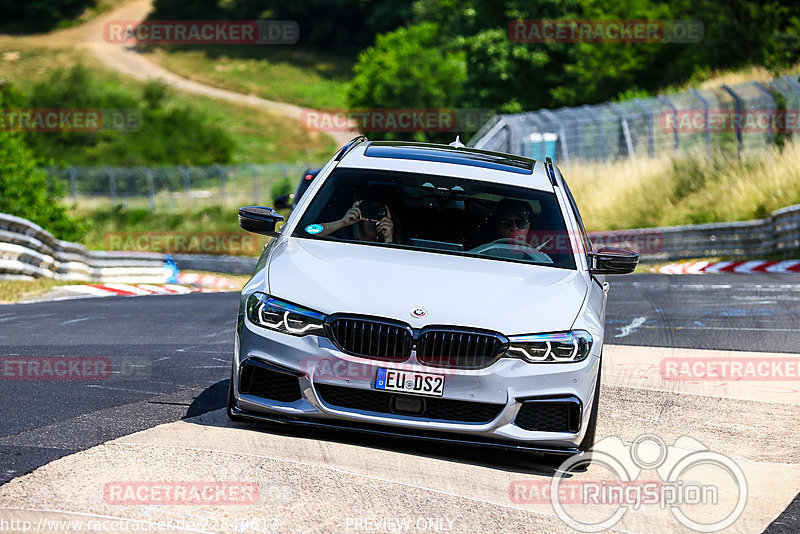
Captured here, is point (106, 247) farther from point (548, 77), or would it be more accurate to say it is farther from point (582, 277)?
point (582, 277)

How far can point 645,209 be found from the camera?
1061 inches

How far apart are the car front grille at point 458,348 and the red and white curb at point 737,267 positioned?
14134 millimetres

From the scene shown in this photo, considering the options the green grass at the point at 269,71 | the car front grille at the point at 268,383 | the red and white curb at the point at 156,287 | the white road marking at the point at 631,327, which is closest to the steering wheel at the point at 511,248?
the car front grille at the point at 268,383

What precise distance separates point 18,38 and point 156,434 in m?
109

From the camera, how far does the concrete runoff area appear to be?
5.03 meters

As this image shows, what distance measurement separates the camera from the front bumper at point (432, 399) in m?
6.20

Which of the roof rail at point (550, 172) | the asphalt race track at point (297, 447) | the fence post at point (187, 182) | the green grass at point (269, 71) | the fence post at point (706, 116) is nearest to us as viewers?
the asphalt race track at point (297, 447)

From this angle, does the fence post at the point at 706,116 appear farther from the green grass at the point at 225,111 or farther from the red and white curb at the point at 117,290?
the green grass at the point at 225,111

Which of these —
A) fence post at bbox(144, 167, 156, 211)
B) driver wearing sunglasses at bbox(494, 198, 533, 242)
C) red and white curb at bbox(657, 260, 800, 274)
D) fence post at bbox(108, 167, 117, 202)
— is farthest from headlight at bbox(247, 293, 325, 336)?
fence post at bbox(108, 167, 117, 202)

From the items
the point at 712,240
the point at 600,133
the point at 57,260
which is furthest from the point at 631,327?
the point at 600,133

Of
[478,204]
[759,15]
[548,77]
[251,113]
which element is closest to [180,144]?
[251,113]

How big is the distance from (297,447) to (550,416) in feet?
4.50

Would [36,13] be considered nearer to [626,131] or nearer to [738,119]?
[626,131]

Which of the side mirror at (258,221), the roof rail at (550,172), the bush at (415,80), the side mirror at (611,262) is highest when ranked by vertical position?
the roof rail at (550,172)
